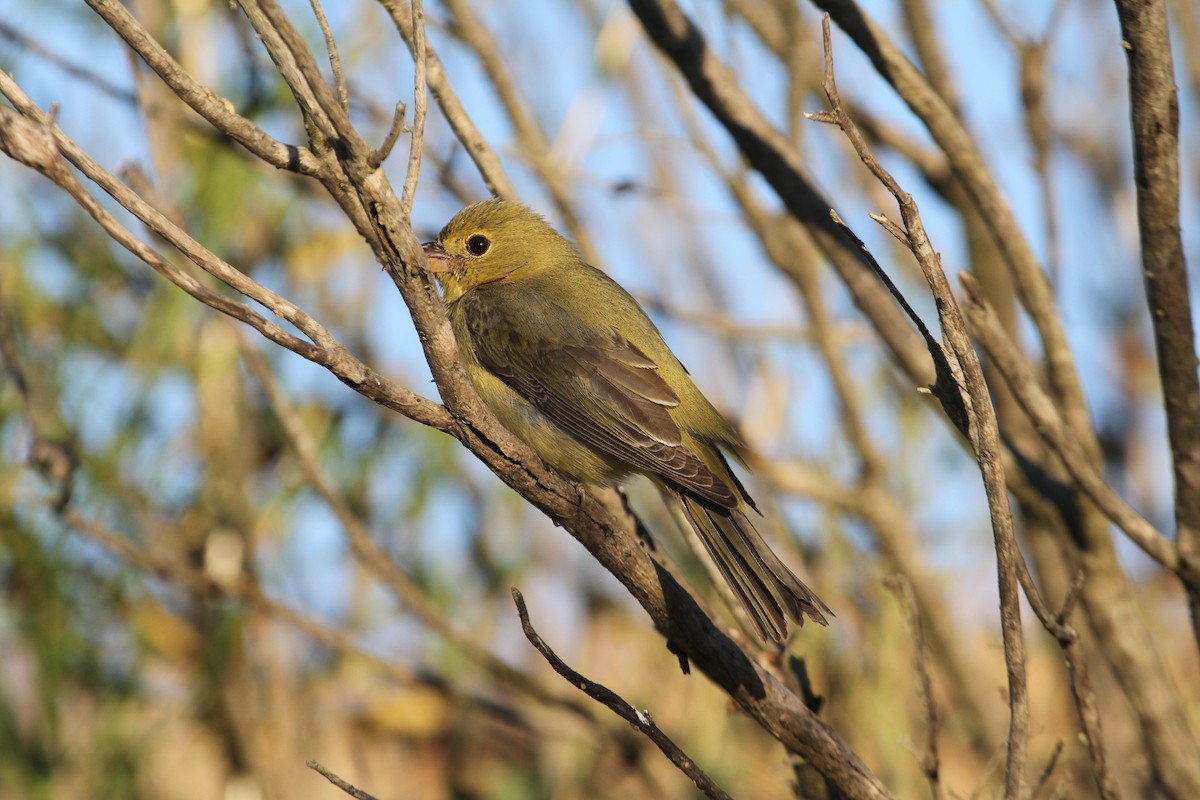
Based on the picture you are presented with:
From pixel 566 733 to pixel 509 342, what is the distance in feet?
6.21

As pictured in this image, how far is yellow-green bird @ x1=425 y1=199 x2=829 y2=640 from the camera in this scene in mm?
3498

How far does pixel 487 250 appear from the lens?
187 inches

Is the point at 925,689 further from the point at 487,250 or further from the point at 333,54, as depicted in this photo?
the point at 487,250

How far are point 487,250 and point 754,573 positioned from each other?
6.46 ft

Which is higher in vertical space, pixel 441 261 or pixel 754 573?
pixel 441 261

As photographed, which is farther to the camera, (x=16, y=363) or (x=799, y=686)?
(x=16, y=363)

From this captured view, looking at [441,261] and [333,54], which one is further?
[441,261]

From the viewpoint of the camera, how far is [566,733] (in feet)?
17.0

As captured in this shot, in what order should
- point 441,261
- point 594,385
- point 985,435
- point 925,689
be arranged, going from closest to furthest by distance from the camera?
point 985,435 < point 925,689 < point 594,385 < point 441,261

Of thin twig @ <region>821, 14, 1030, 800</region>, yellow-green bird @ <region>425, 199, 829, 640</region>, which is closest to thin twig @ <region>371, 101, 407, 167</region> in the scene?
thin twig @ <region>821, 14, 1030, 800</region>

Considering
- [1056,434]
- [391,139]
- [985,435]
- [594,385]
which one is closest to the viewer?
[985,435]

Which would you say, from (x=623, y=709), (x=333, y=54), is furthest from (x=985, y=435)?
(x=333, y=54)

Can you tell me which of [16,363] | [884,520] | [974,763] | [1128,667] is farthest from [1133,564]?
[16,363]

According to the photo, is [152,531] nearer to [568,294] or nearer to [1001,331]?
[568,294]
